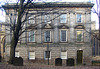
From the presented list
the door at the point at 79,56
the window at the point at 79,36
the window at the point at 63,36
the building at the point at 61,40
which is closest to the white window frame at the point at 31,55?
the building at the point at 61,40

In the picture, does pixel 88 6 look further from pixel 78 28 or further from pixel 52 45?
pixel 52 45

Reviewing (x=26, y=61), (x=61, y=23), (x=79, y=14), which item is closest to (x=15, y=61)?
(x=26, y=61)

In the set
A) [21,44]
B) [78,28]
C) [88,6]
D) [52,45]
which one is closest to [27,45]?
[21,44]

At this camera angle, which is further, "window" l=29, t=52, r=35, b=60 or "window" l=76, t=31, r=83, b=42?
"window" l=76, t=31, r=83, b=42

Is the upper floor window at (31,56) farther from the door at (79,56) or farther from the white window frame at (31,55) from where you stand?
the door at (79,56)

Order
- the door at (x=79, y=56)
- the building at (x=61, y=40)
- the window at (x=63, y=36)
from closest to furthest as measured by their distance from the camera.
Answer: the building at (x=61, y=40)
the door at (x=79, y=56)
the window at (x=63, y=36)

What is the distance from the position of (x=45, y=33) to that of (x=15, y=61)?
13.4 meters

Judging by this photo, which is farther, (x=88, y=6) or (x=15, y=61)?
(x=88, y=6)

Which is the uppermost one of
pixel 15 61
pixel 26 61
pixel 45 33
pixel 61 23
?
pixel 61 23

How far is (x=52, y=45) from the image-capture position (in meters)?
30.1

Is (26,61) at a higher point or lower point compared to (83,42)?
lower

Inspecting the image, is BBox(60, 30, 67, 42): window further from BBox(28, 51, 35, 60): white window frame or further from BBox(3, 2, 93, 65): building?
BBox(28, 51, 35, 60): white window frame

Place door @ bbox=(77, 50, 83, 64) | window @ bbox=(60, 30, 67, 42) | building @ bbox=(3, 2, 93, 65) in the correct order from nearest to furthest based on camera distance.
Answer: building @ bbox=(3, 2, 93, 65) → door @ bbox=(77, 50, 83, 64) → window @ bbox=(60, 30, 67, 42)

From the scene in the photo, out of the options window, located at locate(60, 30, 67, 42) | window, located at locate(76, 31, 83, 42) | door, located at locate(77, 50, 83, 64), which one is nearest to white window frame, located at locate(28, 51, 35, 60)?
window, located at locate(60, 30, 67, 42)
